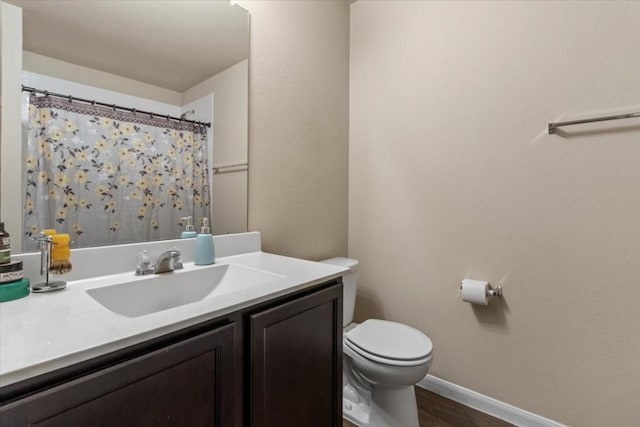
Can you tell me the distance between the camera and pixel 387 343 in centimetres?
142

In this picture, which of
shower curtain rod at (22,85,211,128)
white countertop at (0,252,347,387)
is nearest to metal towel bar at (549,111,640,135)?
white countertop at (0,252,347,387)

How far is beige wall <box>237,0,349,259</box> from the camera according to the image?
1582mm

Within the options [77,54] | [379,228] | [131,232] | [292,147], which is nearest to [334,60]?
[292,147]

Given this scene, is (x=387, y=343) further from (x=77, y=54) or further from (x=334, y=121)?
(x=77, y=54)

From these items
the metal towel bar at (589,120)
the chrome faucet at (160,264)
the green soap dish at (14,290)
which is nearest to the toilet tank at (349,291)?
the chrome faucet at (160,264)

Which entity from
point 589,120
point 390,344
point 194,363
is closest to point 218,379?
point 194,363

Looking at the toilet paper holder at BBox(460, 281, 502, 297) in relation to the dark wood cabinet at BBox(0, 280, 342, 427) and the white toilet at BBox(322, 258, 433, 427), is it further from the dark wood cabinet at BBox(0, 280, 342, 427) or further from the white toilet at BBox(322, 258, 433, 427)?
the dark wood cabinet at BBox(0, 280, 342, 427)

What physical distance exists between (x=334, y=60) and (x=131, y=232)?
1.59 meters

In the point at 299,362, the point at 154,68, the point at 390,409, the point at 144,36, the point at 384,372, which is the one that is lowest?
the point at 390,409

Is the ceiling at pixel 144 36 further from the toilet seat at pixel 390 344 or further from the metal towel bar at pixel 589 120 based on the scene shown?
the metal towel bar at pixel 589 120

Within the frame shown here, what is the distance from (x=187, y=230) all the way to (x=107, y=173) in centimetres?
37

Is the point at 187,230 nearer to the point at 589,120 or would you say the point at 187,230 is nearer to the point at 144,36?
the point at 144,36

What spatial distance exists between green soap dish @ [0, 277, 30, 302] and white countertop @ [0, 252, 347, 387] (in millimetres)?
18

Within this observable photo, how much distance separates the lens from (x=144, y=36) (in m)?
1.21
